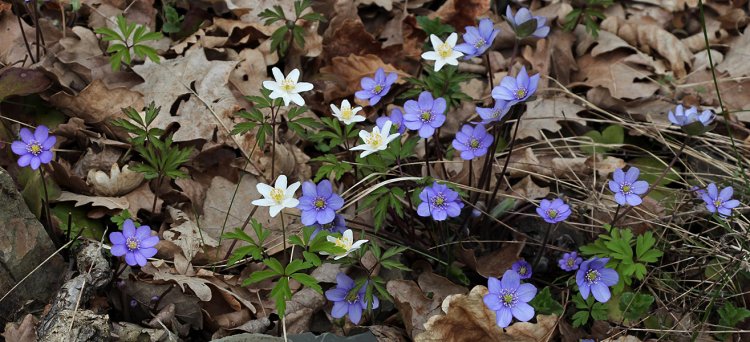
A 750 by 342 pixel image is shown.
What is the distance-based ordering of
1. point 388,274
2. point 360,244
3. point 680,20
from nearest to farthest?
point 360,244
point 388,274
point 680,20

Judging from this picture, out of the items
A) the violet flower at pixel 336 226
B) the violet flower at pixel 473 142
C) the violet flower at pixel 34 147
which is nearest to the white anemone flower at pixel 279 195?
the violet flower at pixel 336 226

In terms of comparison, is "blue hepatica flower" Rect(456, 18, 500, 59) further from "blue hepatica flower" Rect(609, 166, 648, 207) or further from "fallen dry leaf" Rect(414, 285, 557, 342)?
"fallen dry leaf" Rect(414, 285, 557, 342)

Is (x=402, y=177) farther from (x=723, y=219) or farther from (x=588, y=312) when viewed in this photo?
(x=723, y=219)

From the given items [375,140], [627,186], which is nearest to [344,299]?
[375,140]

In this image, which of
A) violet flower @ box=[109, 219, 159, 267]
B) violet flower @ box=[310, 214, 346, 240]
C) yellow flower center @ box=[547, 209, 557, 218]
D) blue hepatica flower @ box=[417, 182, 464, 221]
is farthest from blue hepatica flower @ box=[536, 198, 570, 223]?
Answer: violet flower @ box=[109, 219, 159, 267]

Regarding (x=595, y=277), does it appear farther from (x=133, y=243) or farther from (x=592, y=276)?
(x=133, y=243)

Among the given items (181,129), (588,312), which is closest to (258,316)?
(181,129)
